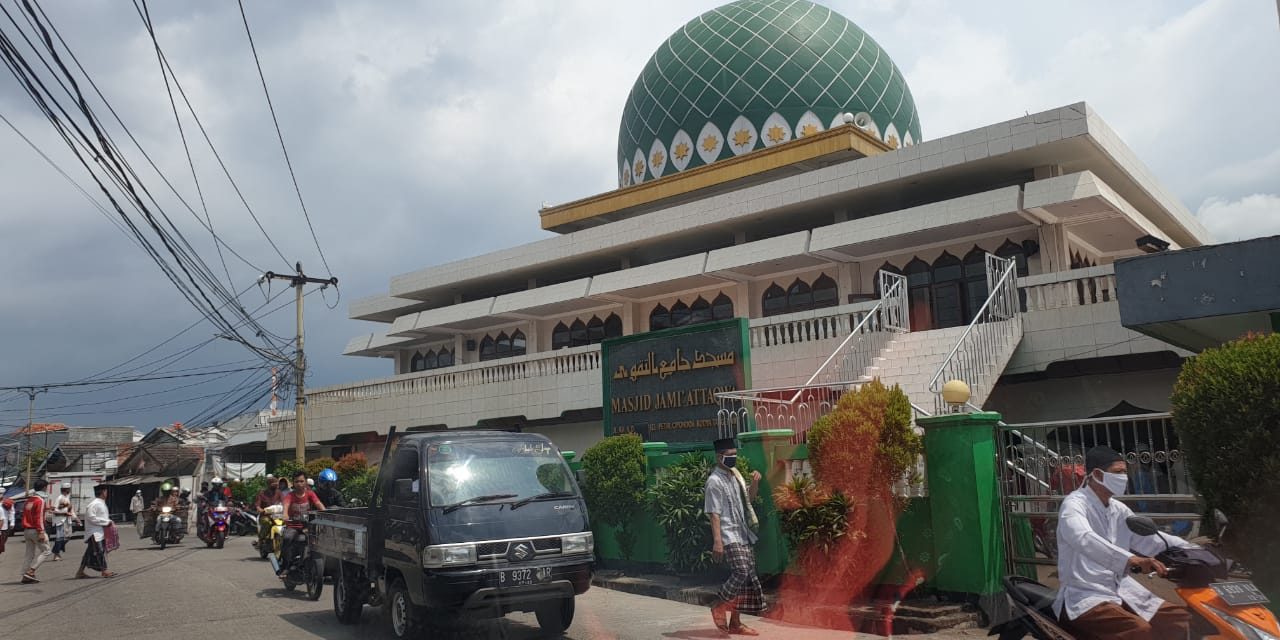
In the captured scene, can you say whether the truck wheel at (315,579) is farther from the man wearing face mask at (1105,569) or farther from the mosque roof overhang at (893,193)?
the mosque roof overhang at (893,193)

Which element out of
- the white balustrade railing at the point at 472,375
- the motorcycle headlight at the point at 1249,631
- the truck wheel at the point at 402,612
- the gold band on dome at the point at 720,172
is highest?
the gold band on dome at the point at 720,172

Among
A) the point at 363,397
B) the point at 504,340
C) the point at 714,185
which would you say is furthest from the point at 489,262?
the point at 714,185

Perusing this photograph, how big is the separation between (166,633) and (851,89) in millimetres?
22424

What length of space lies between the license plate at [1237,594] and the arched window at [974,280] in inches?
588

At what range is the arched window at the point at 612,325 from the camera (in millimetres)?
25750

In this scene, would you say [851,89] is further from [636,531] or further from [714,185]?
[636,531]

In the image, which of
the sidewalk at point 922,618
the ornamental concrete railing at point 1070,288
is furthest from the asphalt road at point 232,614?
the ornamental concrete railing at point 1070,288

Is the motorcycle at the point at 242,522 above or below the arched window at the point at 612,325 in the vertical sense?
below

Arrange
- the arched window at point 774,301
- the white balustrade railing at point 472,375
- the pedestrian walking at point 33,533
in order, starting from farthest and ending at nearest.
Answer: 1. the arched window at point 774,301
2. the white balustrade railing at point 472,375
3. the pedestrian walking at point 33,533

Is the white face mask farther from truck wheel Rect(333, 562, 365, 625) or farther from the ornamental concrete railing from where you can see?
the ornamental concrete railing

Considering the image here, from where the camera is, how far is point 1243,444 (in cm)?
579

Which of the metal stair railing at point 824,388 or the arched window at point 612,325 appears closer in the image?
the metal stair railing at point 824,388

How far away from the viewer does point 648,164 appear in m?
27.6

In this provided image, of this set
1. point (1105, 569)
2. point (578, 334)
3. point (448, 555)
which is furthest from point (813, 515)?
point (578, 334)
